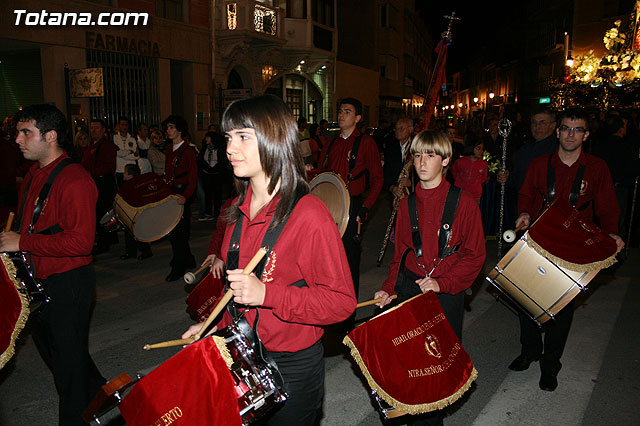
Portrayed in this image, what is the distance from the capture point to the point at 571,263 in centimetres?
337

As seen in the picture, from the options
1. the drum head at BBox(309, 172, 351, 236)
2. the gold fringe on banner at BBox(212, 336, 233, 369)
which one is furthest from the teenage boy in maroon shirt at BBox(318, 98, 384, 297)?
the gold fringe on banner at BBox(212, 336, 233, 369)

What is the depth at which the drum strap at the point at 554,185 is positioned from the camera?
417 cm

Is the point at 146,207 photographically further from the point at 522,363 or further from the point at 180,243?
the point at 522,363

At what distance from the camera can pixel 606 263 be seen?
11.1ft

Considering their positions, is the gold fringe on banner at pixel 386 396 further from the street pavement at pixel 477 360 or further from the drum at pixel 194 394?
the street pavement at pixel 477 360

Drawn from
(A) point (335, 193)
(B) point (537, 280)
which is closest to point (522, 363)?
(B) point (537, 280)

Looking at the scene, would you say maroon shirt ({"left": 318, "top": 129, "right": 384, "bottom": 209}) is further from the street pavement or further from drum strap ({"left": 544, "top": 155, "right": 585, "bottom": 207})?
drum strap ({"left": 544, "top": 155, "right": 585, "bottom": 207})

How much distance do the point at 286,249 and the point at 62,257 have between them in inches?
74.8

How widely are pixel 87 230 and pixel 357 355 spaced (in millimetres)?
1915

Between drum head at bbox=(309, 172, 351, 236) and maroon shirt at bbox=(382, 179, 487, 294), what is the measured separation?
129cm

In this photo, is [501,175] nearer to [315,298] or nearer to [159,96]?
[315,298]

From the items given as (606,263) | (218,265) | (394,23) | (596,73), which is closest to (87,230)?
(218,265)

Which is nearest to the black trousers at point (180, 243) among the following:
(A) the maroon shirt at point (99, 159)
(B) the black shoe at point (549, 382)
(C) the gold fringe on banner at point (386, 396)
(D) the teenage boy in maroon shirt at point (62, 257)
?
(A) the maroon shirt at point (99, 159)

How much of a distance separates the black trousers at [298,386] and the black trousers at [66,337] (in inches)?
66.9
